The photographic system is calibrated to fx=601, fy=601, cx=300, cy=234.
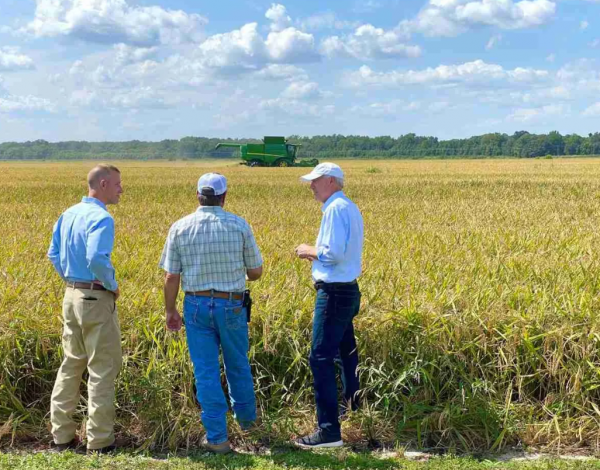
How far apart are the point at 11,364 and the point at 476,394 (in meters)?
3.72

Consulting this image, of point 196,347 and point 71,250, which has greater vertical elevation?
point 71,250

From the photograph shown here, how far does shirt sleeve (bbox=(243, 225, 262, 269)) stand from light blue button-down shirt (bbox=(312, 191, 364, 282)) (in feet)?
1.40

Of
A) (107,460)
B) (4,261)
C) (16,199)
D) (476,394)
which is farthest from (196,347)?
(16,199)

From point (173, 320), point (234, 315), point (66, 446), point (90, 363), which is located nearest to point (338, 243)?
point (234, 315)

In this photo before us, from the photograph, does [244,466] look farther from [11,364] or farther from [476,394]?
[11,364]

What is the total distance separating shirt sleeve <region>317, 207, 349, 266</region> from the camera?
407cm

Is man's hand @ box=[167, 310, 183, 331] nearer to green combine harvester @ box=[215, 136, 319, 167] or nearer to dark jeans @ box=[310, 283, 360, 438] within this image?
dark jeans @ box=[310, 283, 360, 438]

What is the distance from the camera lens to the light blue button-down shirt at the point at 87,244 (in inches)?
158

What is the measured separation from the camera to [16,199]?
61.9 ft

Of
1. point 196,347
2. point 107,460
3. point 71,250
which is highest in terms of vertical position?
point 71,250

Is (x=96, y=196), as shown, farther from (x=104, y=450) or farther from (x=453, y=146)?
(x=453, y=146)

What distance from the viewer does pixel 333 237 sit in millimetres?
4078

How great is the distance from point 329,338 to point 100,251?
1680mm

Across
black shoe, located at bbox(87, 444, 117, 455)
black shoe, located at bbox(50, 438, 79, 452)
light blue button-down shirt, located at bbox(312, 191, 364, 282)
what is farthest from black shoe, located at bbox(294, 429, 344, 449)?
black shoe, located at bbox(50, 438, 79, 452)
